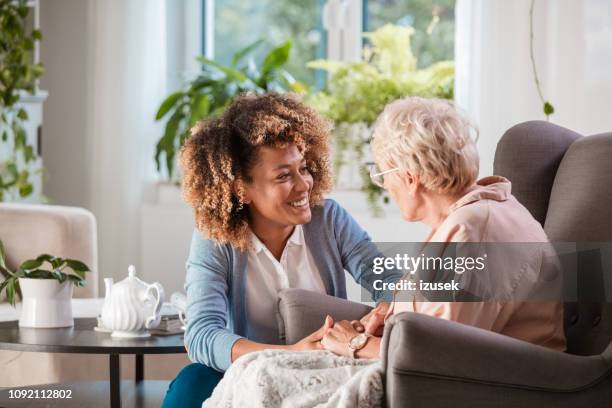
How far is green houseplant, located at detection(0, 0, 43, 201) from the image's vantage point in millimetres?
3943

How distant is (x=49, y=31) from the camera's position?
14.7 feet

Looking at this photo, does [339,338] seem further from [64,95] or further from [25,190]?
[64,95]

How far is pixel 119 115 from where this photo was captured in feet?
13.7

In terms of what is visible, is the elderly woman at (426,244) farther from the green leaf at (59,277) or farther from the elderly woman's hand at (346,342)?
the green leaf at (59,277)

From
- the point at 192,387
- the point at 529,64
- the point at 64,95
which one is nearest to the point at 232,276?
the point at 192,387

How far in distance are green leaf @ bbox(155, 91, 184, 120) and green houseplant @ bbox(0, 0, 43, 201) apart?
0.52 meters

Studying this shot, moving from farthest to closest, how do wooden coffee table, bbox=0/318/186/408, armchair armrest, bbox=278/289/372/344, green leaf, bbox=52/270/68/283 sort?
green leaf, bbox=52/270/68/283
wooden coffee table, bbox=0/318/186/408
armchair armrest, bbox=278/289/372/344

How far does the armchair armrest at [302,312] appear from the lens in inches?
80.3

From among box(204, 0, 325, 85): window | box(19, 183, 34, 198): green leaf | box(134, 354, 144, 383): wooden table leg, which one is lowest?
box(134, 354, 144, 383): wooden table leg

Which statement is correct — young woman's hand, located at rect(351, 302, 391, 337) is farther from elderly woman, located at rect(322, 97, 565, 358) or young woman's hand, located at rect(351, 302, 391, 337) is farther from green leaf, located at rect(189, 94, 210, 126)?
green leaf, located at rect(189, 94, 210, 126)

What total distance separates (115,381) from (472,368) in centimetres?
91

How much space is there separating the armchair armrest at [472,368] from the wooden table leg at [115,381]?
79 cm

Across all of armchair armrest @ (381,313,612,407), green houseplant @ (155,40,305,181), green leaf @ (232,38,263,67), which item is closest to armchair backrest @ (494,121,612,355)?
armchair armrest @ (381,313,612,407)

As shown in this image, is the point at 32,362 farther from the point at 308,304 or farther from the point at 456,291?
the point at 456,291
